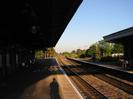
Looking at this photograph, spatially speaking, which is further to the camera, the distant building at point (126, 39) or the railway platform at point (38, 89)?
the distant building at point (126, 39)

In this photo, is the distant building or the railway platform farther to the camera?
the distant building

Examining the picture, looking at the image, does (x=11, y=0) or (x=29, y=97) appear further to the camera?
(x=29, y=97)

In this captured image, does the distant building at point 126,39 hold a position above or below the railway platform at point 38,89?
above

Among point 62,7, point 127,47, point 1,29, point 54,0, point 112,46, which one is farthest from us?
point 112,46

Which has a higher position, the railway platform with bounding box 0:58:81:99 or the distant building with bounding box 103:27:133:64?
the distant building with bounding box 103:27:133:64

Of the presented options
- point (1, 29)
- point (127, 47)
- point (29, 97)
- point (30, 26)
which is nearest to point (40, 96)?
point (29, 97)

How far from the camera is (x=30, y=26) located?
2872cm

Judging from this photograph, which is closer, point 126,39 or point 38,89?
point 38,89

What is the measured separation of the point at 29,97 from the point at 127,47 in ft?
139

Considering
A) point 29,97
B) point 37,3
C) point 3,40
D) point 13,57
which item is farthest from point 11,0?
point 13,57

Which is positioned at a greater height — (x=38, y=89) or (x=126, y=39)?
(x=126, y=39)

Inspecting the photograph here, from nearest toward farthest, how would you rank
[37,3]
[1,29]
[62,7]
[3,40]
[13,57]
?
[37,3]
[62,7]
[1,29]
[3,40]
[13,57]

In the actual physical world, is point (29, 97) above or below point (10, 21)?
below

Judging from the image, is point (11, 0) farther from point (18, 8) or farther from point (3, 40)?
point (3, 40)
